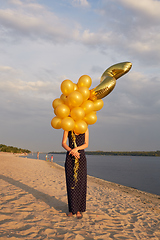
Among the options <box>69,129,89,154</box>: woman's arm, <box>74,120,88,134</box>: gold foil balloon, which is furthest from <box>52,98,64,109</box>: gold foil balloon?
<box>69,129,89,154</box>: woman's arm

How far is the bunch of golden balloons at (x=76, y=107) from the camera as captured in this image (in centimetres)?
445

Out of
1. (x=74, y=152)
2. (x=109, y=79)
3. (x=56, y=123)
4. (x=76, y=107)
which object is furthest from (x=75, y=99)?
(x=74, y=152)

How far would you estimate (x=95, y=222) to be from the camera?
4371 millimetres

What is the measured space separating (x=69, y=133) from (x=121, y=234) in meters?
2.55

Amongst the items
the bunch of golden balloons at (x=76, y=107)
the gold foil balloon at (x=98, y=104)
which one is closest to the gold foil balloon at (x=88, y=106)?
the bunch of golden balloons at (x=76, y=107)

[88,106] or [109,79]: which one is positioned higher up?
Result: [109,79]

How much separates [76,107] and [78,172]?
167 cm

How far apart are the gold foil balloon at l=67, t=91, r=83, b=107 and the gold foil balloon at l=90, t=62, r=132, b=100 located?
57 cm

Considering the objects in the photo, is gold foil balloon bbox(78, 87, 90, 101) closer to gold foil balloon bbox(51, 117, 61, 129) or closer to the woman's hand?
gold foil balloon bbox(51, 117, 61, 129)

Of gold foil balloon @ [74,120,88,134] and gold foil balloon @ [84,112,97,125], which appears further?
gold foil balloon @ [84,112,97,125]

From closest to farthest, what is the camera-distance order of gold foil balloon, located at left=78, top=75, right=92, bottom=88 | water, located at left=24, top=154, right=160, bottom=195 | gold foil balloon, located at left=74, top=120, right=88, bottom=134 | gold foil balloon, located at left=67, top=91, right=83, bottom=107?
gold foil balloon, located at left=67, top=91, right=83, bottom=107, gold foil balloon, located at left=74, top=120, right=88, bottom=134, gold foil balloon, located at left=78, top=75, right=92, bottom=88, water, located at left=24, top=154, right=160, bottom=195

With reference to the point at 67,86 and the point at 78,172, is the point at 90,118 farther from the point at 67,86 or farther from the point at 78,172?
the point at 78,172

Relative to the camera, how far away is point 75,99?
4383 mm

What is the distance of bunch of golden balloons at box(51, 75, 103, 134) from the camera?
14.6 ft
